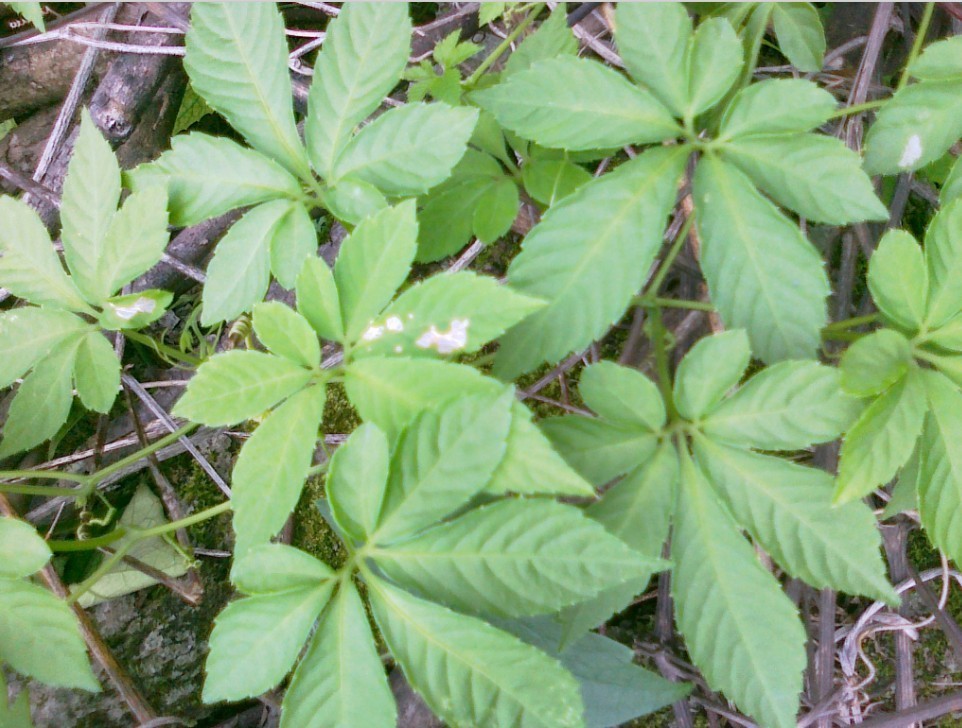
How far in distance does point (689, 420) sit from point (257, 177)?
795 mm

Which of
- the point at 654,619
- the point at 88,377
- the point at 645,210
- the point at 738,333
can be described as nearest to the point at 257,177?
the point at 88,377

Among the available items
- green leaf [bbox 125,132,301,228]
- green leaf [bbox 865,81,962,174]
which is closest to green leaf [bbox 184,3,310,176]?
green leaf [bbox 125,132,301,228]

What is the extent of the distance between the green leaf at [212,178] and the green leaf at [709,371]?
69cm

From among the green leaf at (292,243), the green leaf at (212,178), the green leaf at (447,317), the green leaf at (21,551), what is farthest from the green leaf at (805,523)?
the green leaf at (21,551)

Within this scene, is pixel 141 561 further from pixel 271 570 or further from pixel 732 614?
pixel 732 614

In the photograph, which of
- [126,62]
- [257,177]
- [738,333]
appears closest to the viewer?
[738,333]

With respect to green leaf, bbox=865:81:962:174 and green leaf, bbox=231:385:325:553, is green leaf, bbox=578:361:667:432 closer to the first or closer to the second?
green leaf, bbox=231:385:325:553

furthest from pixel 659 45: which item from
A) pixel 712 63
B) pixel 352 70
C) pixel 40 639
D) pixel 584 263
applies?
pixel 40 639

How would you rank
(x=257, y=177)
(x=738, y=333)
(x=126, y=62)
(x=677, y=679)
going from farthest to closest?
(x=126, y=62) < (x=677, y=679) < (x=257, y=177) < (x=738, y=333)

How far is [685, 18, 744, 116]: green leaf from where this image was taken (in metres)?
1.00

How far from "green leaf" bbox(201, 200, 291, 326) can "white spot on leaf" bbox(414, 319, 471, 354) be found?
13.4 inches

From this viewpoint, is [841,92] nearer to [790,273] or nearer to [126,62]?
[790,273]

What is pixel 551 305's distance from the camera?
96cm

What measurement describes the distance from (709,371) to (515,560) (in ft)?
1.29
